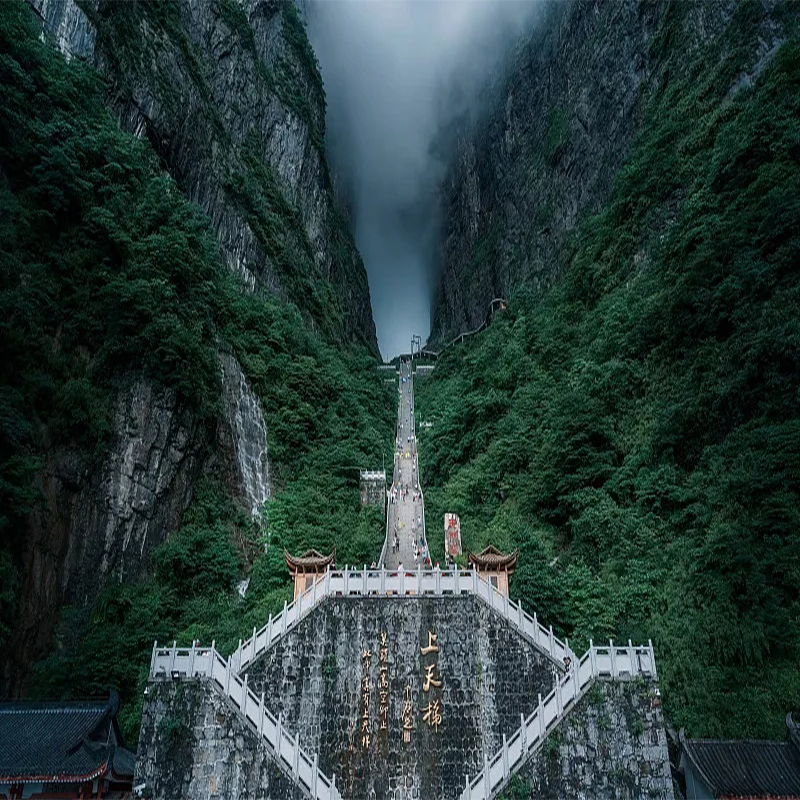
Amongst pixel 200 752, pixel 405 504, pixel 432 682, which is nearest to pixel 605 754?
pixel 432 682

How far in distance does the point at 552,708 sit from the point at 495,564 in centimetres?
549

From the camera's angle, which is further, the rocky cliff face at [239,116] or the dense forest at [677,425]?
the rocky cliff face at [239,116]

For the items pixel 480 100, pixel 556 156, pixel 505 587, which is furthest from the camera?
pixel 480 100

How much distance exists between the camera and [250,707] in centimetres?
1281

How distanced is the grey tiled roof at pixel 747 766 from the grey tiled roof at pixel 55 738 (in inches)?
446

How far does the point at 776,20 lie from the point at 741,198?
1555cm

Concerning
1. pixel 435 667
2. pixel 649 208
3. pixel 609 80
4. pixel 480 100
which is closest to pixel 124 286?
pixel 435 667

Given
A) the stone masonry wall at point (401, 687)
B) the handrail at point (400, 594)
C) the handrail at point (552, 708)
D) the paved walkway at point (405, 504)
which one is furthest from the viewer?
the paved walkway at point (405, 504)

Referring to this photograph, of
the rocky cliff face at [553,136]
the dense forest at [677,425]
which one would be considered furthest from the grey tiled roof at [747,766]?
the rocky cliff face at [553,136]

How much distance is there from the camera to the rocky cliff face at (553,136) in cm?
4569

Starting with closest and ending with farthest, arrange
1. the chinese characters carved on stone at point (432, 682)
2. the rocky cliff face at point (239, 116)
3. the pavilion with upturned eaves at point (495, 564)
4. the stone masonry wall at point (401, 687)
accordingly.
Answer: the stone masonry wall at point (401, 687)
the chinese characters carved on stone at point (432, 682)
the pavilion with upturned eaves at point (495, 564)
the rocky cliff face at point (239, 116)

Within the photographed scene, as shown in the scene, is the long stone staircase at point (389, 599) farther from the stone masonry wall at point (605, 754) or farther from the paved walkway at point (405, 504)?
the paved walkway at point (405, 504)

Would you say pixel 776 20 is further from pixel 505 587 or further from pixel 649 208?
pixel 505 587

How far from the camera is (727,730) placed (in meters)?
13.8
